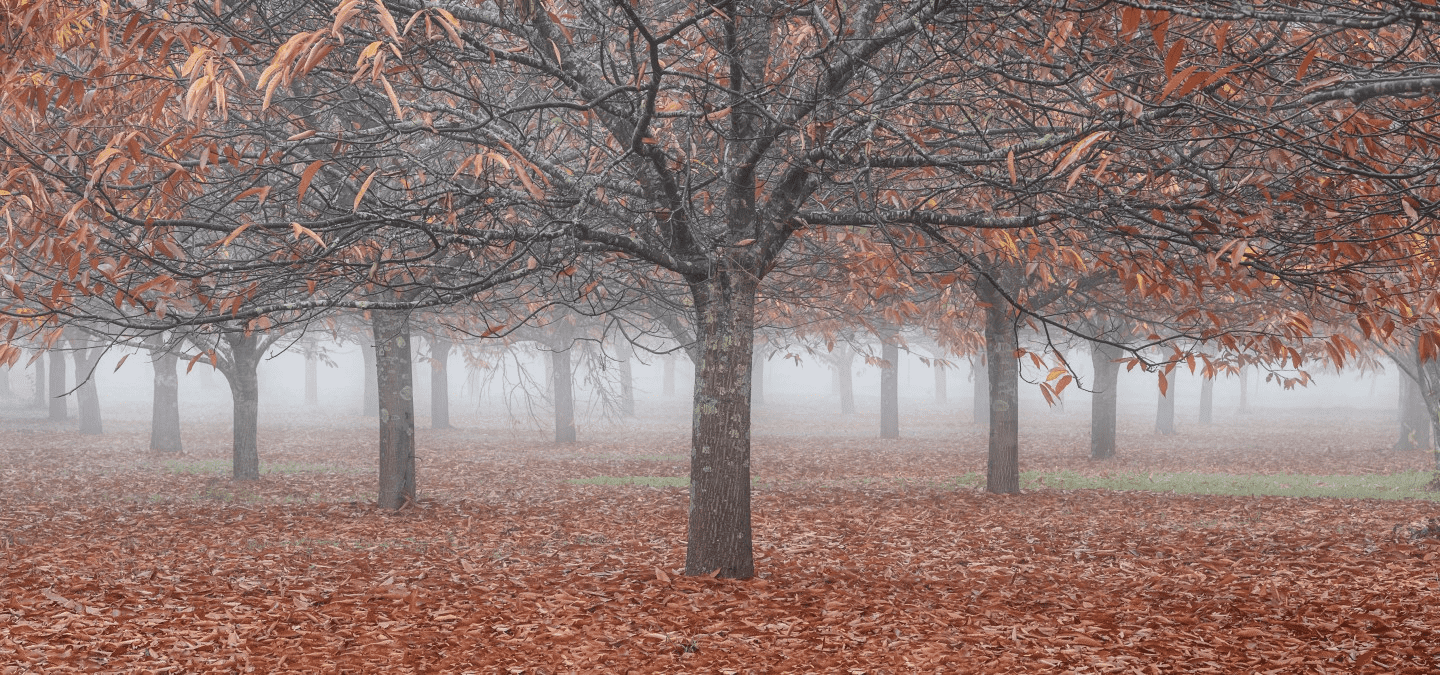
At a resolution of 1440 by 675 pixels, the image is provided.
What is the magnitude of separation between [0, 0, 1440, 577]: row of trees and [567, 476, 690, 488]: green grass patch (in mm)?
7372

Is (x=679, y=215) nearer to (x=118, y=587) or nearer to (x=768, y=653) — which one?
(x=768, y=653)

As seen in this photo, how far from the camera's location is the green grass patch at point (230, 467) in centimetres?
1642

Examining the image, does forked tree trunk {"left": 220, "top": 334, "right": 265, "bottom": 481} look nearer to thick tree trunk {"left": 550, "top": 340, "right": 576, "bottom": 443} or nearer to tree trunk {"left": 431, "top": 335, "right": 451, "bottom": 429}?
thick tree trunk {"left": 550, "top": 340, "right": 576, "bottom": 443}

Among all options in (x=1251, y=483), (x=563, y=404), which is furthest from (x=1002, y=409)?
(x=563, y=404)

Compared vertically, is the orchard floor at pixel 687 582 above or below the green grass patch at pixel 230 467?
above

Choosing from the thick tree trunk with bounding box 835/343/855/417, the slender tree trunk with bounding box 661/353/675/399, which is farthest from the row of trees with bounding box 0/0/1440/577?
the slender tree trunk with bounding box 661/353/675/399

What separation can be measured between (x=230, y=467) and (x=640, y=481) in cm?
845

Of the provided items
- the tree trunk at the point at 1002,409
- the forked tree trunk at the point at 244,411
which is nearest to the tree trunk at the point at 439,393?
the forked tree trunk at the point at 244,411

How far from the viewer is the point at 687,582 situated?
6.56m

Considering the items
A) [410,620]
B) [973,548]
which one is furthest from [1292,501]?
[410,620]

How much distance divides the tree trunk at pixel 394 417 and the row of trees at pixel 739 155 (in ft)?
9.67

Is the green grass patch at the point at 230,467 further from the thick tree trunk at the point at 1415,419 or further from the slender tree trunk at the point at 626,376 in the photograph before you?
the thick tree trunk at the point at 1415,419

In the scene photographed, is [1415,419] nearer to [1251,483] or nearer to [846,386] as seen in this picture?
[1251,483]

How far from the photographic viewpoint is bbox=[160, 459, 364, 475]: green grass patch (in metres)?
16.4
